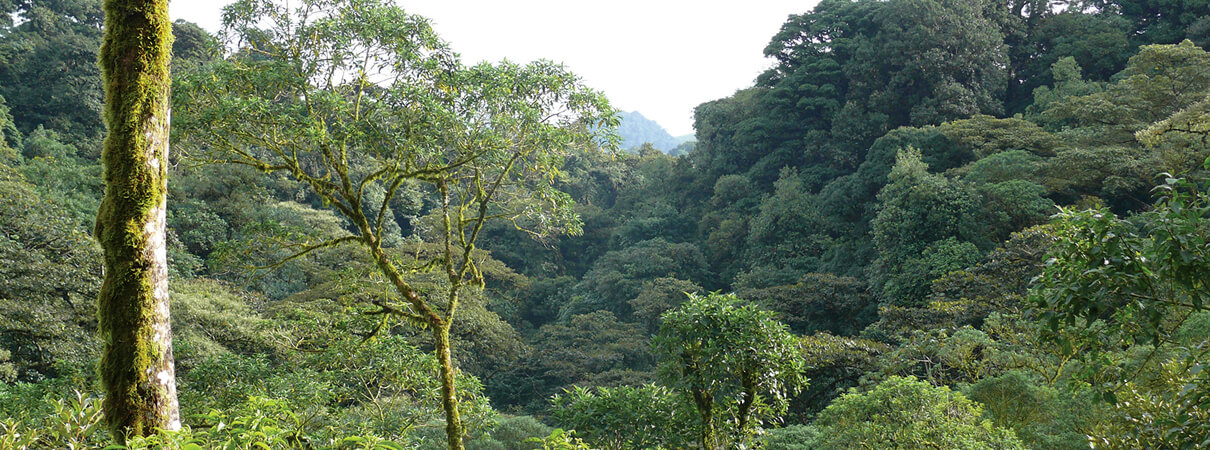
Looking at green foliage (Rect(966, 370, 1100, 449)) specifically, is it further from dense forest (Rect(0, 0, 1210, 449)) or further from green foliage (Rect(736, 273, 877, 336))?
green foliage (Rect(736, 273, 877, 336))

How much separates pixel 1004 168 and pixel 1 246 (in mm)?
14740

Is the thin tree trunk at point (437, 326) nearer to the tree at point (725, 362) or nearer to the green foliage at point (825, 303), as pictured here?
the tree at point (725, 362)

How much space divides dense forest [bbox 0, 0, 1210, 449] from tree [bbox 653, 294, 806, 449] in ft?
0.07

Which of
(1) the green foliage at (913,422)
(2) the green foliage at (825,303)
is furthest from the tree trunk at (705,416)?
(2) the green foliage at (825,303)

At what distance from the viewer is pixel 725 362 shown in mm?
3850

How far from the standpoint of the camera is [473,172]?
16.4 feet

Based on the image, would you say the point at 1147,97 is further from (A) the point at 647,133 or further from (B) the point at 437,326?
(A) the point at 647,133

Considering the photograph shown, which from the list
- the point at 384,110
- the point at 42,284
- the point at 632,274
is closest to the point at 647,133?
the point at 632,274

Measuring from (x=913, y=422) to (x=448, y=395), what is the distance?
3.02 meters

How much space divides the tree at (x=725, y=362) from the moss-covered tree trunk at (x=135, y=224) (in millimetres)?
2564

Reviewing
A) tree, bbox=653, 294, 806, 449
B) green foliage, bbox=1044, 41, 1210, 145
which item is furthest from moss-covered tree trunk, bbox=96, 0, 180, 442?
green foliage, bbox=1044, 41, 1210, 145

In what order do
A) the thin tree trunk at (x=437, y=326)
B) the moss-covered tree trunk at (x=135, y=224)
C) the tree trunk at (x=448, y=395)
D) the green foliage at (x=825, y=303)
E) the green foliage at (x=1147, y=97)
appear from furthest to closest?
1. the green foliage at (x=825, y=303)
2. the green foliage at (x=1147, y=97)
3. the thin tree trunk at (x=437, y=326)
4. the tree trunk at (x=448, y=395)
5. the moss-covered tree trunk at (x=135, y=224)

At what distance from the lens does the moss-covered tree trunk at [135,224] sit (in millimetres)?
2246

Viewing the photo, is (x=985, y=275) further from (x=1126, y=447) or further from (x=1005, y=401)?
(x=1126, y=447)
